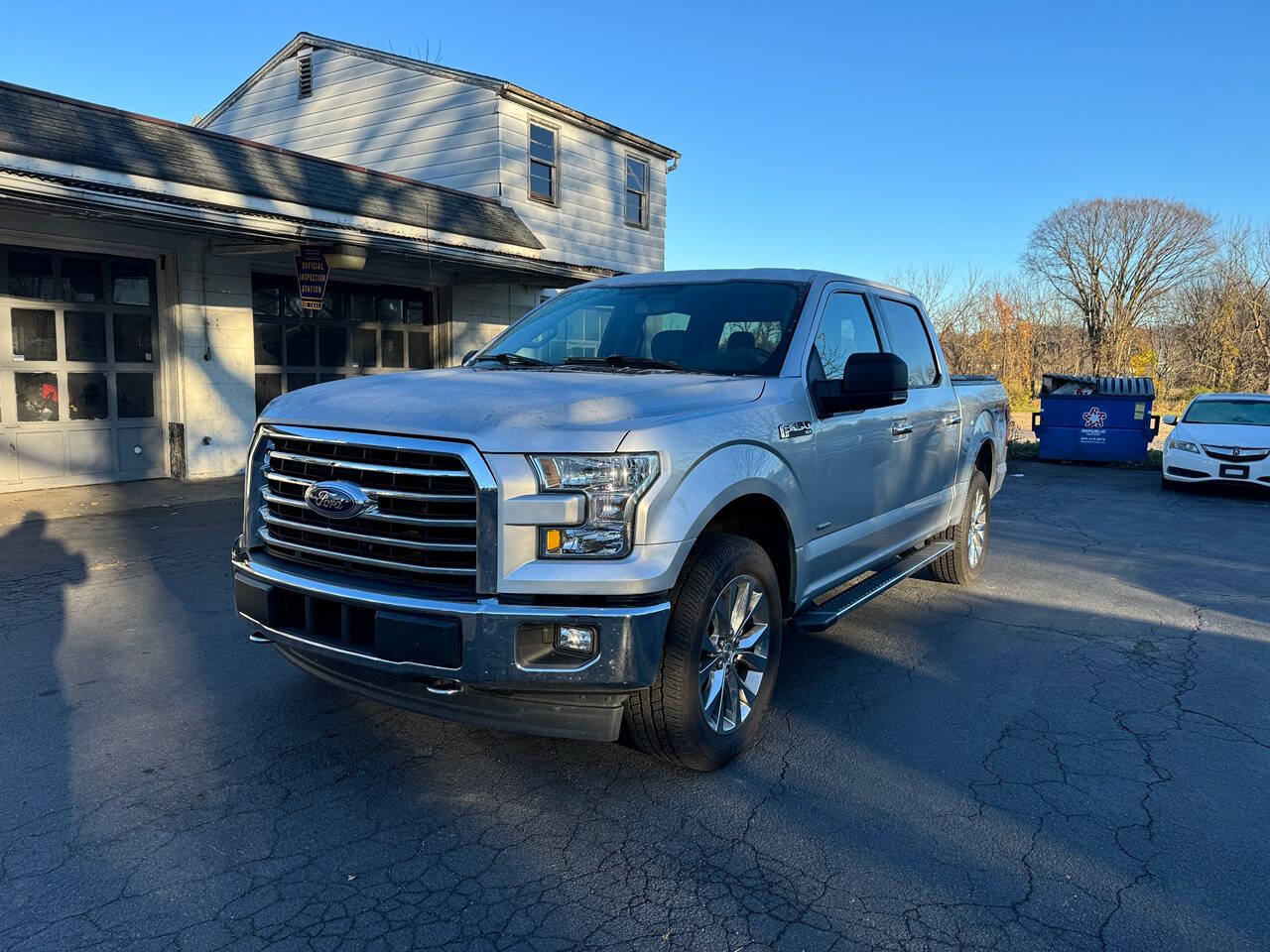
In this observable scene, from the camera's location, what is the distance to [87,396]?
10680 millimetres

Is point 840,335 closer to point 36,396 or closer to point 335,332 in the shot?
point 36,396

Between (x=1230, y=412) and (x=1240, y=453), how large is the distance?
1.44m

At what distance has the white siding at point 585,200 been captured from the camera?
16344mm

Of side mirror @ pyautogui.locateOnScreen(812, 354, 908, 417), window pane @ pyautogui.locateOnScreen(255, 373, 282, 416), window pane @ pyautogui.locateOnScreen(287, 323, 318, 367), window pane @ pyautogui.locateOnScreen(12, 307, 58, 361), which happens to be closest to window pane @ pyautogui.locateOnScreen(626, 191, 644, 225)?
window pane @ pyautogui.locateOnScreen(287, 323, 318, 367)

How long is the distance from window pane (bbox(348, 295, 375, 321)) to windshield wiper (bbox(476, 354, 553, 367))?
31.5ft

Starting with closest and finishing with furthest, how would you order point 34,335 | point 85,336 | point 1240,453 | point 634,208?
point 34,335 → point 85,336 → point 1240,453 → point 634,208

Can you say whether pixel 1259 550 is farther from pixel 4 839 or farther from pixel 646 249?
pixel 646 249

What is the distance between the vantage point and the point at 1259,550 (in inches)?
331

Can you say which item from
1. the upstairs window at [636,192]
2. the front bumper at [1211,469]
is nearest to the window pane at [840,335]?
the front bumper at [1211,469]

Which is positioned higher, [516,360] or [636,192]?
[636,192]

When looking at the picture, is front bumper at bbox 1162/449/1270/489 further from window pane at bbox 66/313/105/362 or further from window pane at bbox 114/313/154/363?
window pane at bbox 66/313/105/362

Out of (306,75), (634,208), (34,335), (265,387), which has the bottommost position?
(265,387)

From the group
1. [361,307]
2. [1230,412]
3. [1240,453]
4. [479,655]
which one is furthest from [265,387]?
[1230,412]

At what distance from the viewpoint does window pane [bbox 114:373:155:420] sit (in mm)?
10969
